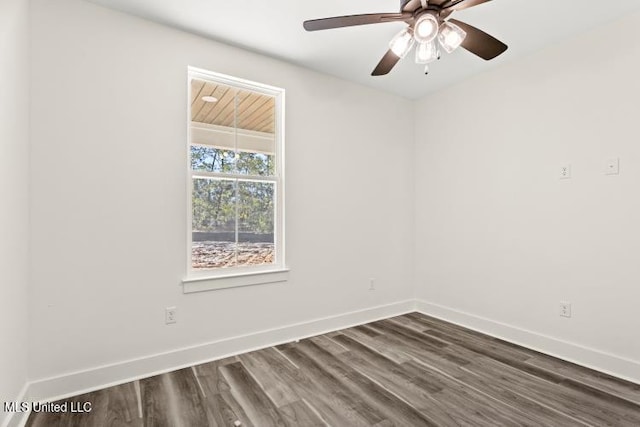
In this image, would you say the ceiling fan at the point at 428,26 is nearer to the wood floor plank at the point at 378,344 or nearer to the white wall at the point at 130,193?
the white wall at the point at 130,193

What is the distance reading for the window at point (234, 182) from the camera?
108 inches

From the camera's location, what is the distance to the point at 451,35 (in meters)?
1.83

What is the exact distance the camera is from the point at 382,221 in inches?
150

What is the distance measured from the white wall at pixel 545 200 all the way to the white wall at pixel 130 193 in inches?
56.4

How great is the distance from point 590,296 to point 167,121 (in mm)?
3603

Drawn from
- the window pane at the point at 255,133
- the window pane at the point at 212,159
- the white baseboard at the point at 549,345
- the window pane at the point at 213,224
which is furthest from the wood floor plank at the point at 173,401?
the white baseboard at the point at 549,345

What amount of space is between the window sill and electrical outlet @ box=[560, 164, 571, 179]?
2533mm

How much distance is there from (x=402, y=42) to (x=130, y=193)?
212 centimetres

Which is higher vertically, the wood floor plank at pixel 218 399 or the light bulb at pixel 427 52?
the light bulb at pixel 427 52

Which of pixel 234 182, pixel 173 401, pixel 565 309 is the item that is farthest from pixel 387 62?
pixel 173 401

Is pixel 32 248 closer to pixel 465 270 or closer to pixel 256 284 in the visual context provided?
pixel 256 284

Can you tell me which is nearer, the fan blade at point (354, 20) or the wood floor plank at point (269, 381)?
the fan blade at point (354, 20)

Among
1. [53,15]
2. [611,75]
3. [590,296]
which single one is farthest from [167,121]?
[590,296]

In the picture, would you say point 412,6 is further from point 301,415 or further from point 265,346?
point 265,346
